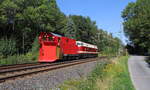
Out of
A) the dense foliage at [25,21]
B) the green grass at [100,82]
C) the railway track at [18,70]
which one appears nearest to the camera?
the green grass at [100,82]

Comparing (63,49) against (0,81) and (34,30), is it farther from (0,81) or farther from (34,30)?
(34,30)

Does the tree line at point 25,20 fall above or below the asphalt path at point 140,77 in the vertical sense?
above

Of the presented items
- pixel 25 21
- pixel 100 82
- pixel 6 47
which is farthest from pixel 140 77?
pixel 25 21

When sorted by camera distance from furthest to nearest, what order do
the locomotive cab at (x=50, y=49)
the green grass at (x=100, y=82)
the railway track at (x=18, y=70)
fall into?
1. the locomotive cab at (x=50, y=49)
2. the railway track at (x=18, y=70)
3. the green grass at (x=100, y=82)

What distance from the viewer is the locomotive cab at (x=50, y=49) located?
27.1 meters

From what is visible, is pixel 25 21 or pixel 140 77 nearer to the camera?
pixel 140 77

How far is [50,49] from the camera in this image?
27.2 m

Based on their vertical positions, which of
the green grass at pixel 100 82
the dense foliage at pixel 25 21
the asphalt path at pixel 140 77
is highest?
the dense foliage at pixel 25 21

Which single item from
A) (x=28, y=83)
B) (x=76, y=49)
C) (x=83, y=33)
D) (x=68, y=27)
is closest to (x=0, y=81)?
(x=28, y=83)

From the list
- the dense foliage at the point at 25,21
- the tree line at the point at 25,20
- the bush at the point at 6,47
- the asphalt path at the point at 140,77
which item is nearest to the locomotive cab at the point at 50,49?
the bush at the point at 6,47

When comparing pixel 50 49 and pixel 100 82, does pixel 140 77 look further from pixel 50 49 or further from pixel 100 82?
pixel 50 49

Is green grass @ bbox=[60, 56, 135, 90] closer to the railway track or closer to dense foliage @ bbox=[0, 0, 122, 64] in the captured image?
the railway track

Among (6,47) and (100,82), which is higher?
(6,47)

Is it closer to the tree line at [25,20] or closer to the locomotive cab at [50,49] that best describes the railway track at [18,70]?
the locomotive cab at [50,49]
